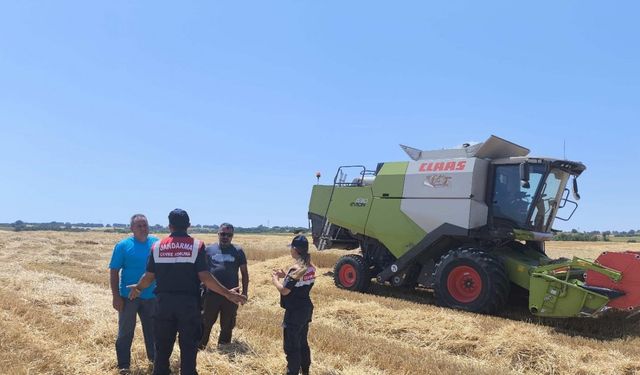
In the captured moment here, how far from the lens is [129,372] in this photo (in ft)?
16.6

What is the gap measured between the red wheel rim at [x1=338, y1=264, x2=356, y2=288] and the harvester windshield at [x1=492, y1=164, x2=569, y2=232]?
3.51m

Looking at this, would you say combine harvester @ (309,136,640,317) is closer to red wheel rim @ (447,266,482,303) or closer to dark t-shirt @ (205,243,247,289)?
red wheel rim @ (447,266,482,303)

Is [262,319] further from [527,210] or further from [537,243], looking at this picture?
[537,243]

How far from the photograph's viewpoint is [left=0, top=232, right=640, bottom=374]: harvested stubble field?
5.40 m

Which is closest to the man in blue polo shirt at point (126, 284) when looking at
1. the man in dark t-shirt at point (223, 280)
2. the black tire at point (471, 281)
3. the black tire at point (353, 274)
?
the man in dark t-shirt at point (223, 280)

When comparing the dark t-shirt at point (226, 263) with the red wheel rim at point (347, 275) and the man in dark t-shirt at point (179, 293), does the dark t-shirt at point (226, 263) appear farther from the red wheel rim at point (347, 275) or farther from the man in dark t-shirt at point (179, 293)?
the red wheel rim at point (347, 275)

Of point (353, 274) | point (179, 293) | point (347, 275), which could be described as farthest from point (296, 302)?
point (347, 275)

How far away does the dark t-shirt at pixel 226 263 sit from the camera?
20.0ft

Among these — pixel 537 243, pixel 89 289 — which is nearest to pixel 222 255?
pixel 89 289

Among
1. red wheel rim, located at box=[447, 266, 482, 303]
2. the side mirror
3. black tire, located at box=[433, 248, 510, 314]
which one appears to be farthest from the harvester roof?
red wheel rim, located at box=[447, 266, 482, 303]

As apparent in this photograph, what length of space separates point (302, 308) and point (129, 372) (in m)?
1.83

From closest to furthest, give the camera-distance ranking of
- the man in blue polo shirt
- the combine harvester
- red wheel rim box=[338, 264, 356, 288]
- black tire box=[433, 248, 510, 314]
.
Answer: the man in blue polo shirt → the combine harvester → black tire box=[433, 248, 510, 314] → red wheel rim box=[338, 264, 356, 288]

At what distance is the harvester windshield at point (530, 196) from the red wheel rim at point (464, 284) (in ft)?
4.14

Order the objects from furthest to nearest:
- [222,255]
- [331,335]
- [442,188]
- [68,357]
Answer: [442,188]
[331,335]
[222,255]
[68,357]
